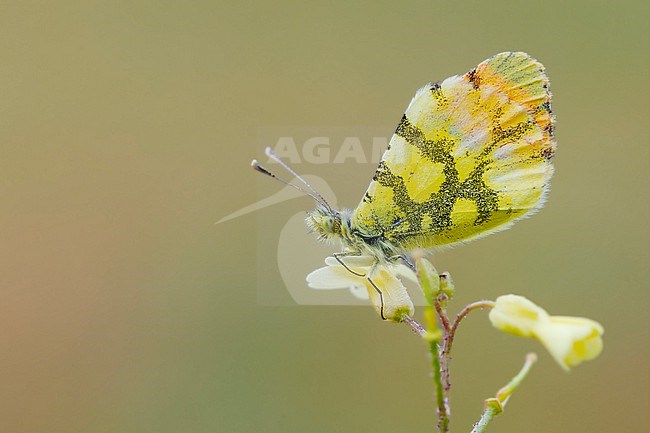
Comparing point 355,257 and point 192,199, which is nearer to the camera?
point 355,257

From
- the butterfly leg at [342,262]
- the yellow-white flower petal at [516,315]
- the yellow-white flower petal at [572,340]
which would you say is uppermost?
the butterfly leg at [342,262]

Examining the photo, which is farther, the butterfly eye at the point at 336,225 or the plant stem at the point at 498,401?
the butterfly eye at the point at 336,225

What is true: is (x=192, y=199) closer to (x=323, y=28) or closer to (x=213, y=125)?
(x=213, y=125)

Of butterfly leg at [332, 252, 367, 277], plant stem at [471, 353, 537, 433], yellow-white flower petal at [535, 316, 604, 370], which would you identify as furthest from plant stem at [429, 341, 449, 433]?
butterfly leg at [332, 252, 367, 277]

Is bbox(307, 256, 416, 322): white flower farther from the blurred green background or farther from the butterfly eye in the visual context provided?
the blurred green background

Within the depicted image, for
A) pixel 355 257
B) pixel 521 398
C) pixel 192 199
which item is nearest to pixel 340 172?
pixel 192 199

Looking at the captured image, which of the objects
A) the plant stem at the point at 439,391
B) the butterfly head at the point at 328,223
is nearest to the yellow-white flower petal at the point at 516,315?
the plant stem at the point at 439,391

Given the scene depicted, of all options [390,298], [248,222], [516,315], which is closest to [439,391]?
[516,315]

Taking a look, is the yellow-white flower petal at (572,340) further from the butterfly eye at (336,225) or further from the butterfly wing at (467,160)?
the butterfly eye at (336,225)
